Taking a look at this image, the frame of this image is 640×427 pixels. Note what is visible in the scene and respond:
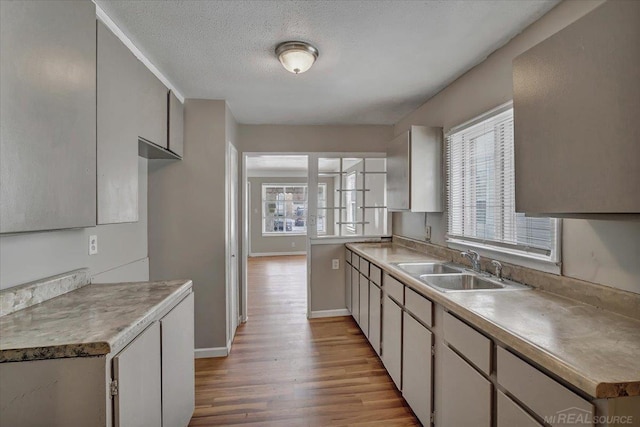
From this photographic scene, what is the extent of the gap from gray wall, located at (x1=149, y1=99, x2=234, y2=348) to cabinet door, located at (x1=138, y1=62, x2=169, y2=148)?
1.73 ft

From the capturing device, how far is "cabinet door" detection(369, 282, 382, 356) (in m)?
2.61

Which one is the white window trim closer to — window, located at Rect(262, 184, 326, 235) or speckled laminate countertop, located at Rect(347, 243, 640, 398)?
speckled laminate countertop, located at Rect(347, 243, 640, 398)

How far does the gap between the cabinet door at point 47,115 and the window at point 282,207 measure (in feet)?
23.9

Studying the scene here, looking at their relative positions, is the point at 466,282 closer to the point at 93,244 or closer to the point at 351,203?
the point at 351,203

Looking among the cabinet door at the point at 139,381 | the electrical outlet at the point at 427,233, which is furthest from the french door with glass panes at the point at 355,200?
the cabinet door at the point at 139,381

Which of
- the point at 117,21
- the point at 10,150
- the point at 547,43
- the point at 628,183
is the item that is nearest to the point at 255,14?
the point at 117,21

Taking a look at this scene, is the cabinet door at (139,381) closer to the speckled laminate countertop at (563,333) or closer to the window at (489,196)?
the speckled laminate countertop at (563,333)

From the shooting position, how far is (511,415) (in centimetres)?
111

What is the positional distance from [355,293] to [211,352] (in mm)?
1593

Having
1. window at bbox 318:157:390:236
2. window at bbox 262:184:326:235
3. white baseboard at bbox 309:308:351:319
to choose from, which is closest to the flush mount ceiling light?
window at bbox 318:157:390:236

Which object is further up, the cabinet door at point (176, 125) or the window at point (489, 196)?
the cabinet door at point (176, 125)

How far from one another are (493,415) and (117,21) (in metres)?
2.69

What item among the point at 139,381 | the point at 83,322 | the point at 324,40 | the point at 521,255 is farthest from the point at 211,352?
the point at 324,40

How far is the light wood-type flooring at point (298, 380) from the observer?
6.64 ft
